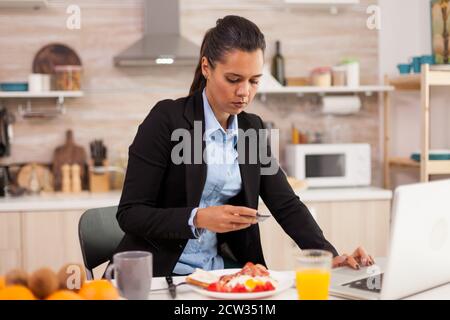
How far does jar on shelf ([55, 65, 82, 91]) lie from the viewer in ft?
11.6

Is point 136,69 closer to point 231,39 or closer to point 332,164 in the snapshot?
point 332,164

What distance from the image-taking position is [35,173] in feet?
11.7

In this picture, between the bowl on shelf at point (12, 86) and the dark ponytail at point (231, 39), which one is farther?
the bowl on shelf at point (12, 86)

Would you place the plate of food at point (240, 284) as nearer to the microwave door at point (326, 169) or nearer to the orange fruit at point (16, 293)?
the orange fruit at point (16, 293)

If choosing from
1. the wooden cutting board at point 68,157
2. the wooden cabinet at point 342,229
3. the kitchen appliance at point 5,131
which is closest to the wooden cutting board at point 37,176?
the wooden cutting board at point 68,157

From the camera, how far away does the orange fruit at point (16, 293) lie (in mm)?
989

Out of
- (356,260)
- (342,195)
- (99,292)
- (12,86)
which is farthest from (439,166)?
(99,292)

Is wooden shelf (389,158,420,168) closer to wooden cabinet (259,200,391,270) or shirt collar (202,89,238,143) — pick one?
wooden cabinet (259,200,391,270)

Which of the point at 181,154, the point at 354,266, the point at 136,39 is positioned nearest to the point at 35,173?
the point at 136,39

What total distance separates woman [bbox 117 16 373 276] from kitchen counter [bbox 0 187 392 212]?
4.80 feet

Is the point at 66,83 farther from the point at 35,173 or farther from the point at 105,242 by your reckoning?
the point at 105,242

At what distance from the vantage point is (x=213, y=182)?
1785 mm

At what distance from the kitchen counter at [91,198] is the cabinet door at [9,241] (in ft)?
0.14

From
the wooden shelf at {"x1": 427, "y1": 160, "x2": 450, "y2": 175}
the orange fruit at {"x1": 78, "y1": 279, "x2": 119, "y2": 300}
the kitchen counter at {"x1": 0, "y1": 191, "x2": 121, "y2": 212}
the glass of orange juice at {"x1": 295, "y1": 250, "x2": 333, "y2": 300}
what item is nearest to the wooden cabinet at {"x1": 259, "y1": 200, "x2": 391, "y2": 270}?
the wooden shelf at {"x1": 427, "y1": 160, "x2": 450, "y2": 175}
